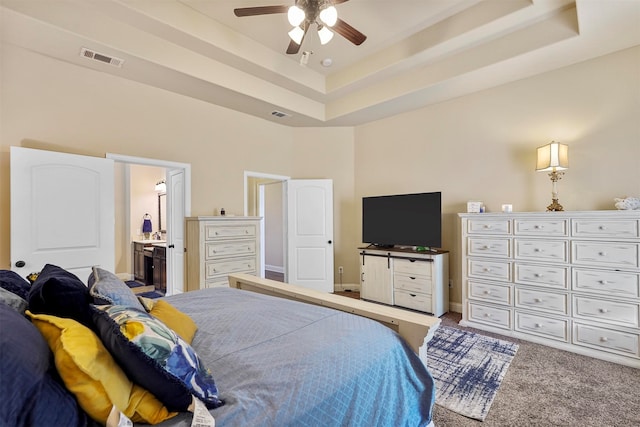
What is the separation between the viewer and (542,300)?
Result: 3.02m

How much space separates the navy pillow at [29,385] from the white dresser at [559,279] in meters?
3.61

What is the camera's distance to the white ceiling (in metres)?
2.67

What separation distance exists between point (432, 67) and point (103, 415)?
4263 millimetres

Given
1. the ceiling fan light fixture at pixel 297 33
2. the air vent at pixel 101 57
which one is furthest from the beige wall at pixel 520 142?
the air vent at pixel 101 57

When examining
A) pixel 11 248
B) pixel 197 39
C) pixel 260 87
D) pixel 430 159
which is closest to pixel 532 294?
pixel 430 159

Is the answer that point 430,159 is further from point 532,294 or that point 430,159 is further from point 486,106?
point 532,294

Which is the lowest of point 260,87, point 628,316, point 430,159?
point 628,316

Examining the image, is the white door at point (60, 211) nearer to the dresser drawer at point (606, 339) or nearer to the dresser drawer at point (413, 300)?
the dresser drawer at point (413, 300)

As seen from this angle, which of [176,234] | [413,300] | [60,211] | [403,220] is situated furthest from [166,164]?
[413,300]

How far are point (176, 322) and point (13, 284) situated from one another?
0.79 metres

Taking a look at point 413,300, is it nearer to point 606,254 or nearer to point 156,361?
point 606,254

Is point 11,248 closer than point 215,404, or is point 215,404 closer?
point 215,404

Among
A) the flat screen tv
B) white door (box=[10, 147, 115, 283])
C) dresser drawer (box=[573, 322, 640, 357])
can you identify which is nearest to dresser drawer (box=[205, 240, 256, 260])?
white door (box=[10, 147, 115, 283])

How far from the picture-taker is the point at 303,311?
1.69 meters
